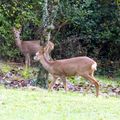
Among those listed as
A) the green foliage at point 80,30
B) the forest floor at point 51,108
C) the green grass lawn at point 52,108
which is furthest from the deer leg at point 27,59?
the green grass lawn at point 52,108

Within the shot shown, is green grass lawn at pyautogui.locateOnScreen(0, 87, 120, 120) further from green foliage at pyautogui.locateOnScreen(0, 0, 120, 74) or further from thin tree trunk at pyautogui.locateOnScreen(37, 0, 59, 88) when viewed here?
green foliage at pyautogui.locateOnScreen(0, 0, 120, 74)

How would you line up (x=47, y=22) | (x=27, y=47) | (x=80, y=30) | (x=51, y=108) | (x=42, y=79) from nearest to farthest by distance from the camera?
1. (x=51, y=108)
2. (x=47, y=22)
3. (x=42, y=79)
4. (x=27, y=47)
5. (x=80, y=30)

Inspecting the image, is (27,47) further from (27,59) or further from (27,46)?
(27,59)

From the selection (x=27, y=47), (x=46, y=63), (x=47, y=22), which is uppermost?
(x=47, y=22)

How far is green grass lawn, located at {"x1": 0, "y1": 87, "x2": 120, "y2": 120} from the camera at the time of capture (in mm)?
9453

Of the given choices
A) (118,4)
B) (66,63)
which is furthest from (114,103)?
(118,4)

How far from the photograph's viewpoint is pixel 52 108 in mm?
10258

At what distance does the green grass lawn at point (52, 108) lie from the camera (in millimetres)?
9453

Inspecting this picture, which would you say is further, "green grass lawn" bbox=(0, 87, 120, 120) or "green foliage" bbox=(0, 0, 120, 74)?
"green foliage" bbox=(0, 0, 120, 74)

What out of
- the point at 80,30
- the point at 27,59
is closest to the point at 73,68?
the point at 27,59

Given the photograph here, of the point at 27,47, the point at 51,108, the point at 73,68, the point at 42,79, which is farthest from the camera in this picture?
the point at 27,47

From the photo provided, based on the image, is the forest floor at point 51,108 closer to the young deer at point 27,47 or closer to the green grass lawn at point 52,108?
the green grass lawn at point 52,108

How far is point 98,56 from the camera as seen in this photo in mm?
23875

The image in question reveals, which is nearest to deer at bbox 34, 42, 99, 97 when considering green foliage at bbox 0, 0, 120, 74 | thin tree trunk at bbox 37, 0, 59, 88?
thin tree trunk at bbox 37, 0, 59, 88
